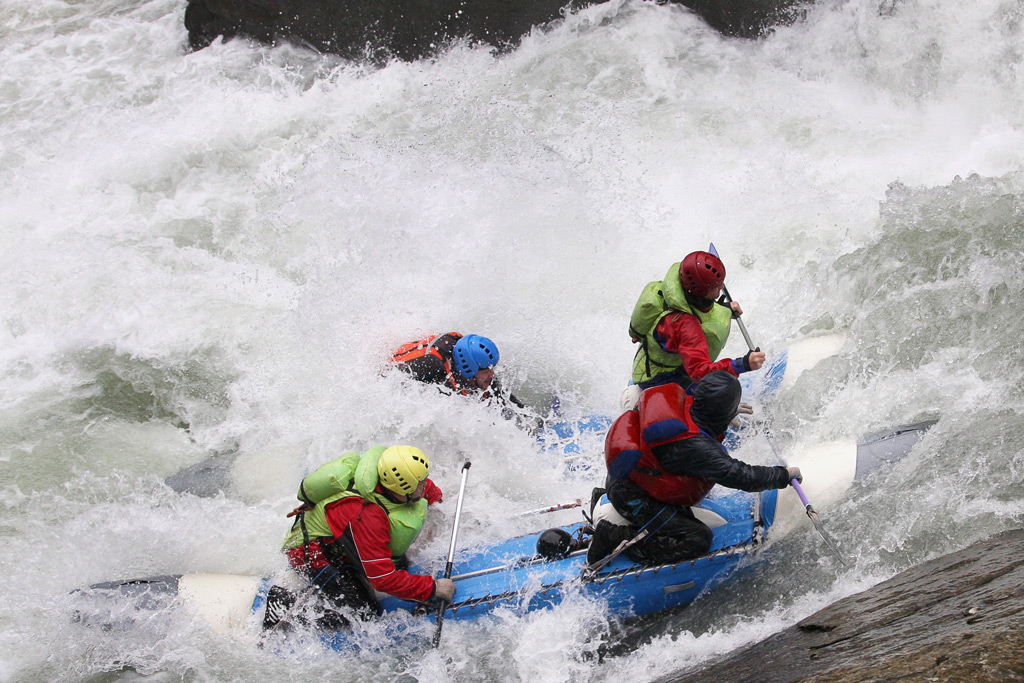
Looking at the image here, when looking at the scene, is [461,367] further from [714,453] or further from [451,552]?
[714,453]

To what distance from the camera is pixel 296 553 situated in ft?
14.7

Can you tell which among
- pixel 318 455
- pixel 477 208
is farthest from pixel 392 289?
pixel 318 455

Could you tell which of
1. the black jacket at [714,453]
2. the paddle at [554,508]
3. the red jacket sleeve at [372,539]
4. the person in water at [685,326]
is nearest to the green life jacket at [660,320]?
the person in water at [685,326]

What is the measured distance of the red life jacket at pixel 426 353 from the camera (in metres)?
5.63

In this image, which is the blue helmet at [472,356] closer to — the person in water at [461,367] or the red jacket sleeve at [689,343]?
the person in water at [461,367]

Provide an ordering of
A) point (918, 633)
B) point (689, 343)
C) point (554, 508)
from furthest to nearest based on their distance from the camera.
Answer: point (554, 508), point (689, 343), point (918, 633)

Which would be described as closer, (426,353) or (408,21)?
(426,353)

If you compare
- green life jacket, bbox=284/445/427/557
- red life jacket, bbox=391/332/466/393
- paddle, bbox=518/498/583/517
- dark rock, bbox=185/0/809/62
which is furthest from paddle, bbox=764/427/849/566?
dark rock, bbox=185/0/809/62

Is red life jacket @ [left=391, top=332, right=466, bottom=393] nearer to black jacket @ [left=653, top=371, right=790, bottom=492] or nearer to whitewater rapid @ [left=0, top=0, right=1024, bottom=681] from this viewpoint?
whitewater rapid @ [left=0, top=0, right=1024, bottom=681]

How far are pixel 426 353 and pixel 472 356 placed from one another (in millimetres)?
363

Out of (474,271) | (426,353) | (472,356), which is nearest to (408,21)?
(474,271)

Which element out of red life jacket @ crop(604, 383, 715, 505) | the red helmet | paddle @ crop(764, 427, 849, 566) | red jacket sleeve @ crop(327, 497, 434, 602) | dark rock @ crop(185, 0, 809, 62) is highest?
dark rock @ crop(185, 0, 809, 62)

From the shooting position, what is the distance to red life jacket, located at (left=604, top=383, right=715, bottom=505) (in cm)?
382

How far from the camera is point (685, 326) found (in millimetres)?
4762
